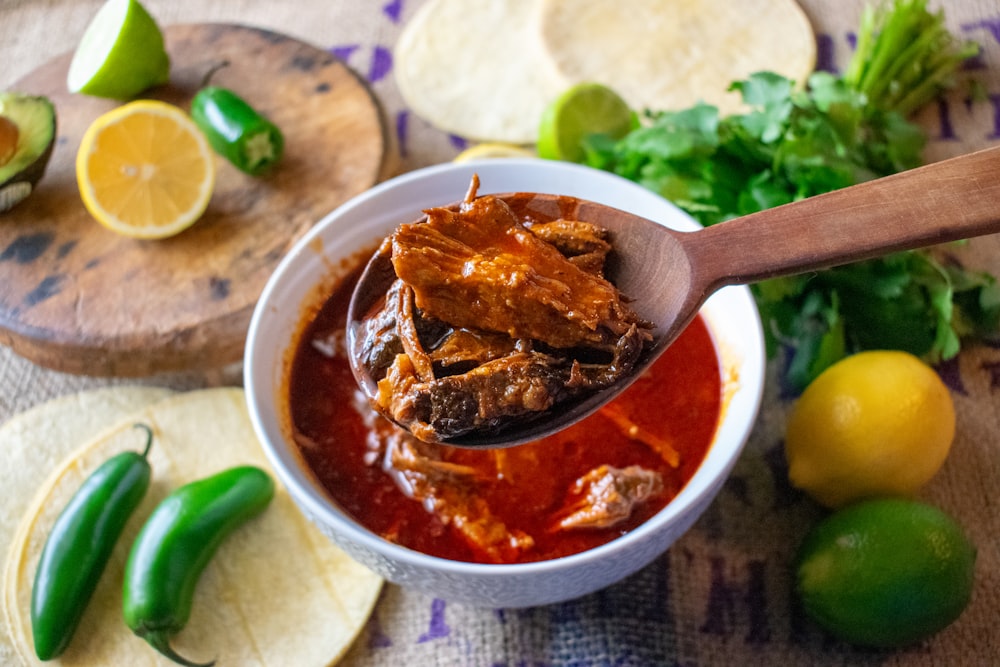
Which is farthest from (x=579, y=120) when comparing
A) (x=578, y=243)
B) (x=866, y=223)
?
(x=866, y=223)

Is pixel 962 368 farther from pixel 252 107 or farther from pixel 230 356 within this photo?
pixel 252 107

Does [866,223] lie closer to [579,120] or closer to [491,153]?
[579,120]

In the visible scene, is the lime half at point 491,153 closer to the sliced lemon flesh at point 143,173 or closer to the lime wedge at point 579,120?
the lime wedge at point 579,120

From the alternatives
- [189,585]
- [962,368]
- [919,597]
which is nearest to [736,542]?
[919,597]

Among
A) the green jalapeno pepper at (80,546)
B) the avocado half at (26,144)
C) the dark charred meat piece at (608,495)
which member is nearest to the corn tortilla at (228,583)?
the green jalapeno pepper at (80,546)

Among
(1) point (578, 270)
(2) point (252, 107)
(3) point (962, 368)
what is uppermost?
(1) point (578, 270)

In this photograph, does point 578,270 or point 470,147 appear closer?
point 578,270
